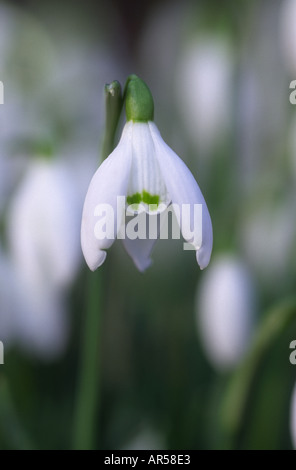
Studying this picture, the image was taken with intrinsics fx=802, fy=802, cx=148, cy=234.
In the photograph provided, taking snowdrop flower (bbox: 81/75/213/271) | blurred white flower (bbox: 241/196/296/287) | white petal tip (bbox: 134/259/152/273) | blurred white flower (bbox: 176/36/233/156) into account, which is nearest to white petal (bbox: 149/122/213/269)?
snowdrop flower (bbox: 81/75/213/271)

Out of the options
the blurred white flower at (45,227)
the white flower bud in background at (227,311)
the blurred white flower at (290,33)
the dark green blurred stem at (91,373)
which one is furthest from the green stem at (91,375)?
the blurred white flower at (290,33)

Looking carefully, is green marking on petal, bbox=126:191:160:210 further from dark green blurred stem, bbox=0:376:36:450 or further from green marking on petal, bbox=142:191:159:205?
dark green blurred stem, bbox=0:376:36:450

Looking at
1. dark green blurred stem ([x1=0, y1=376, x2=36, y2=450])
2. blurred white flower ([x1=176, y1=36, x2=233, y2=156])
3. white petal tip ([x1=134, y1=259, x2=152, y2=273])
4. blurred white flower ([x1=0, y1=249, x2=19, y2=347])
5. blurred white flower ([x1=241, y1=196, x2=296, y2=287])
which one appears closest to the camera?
white petal tip ([x1=134, y1=259, x2=152, y2=273])

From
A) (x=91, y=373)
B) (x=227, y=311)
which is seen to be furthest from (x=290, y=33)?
(x=91, y=373)

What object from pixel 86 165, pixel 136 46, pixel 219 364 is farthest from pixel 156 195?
pixel 136 46

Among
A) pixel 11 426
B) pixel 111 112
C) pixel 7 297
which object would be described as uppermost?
pixel 111 112

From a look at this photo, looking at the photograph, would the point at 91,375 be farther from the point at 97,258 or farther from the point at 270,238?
the point at 270,238
